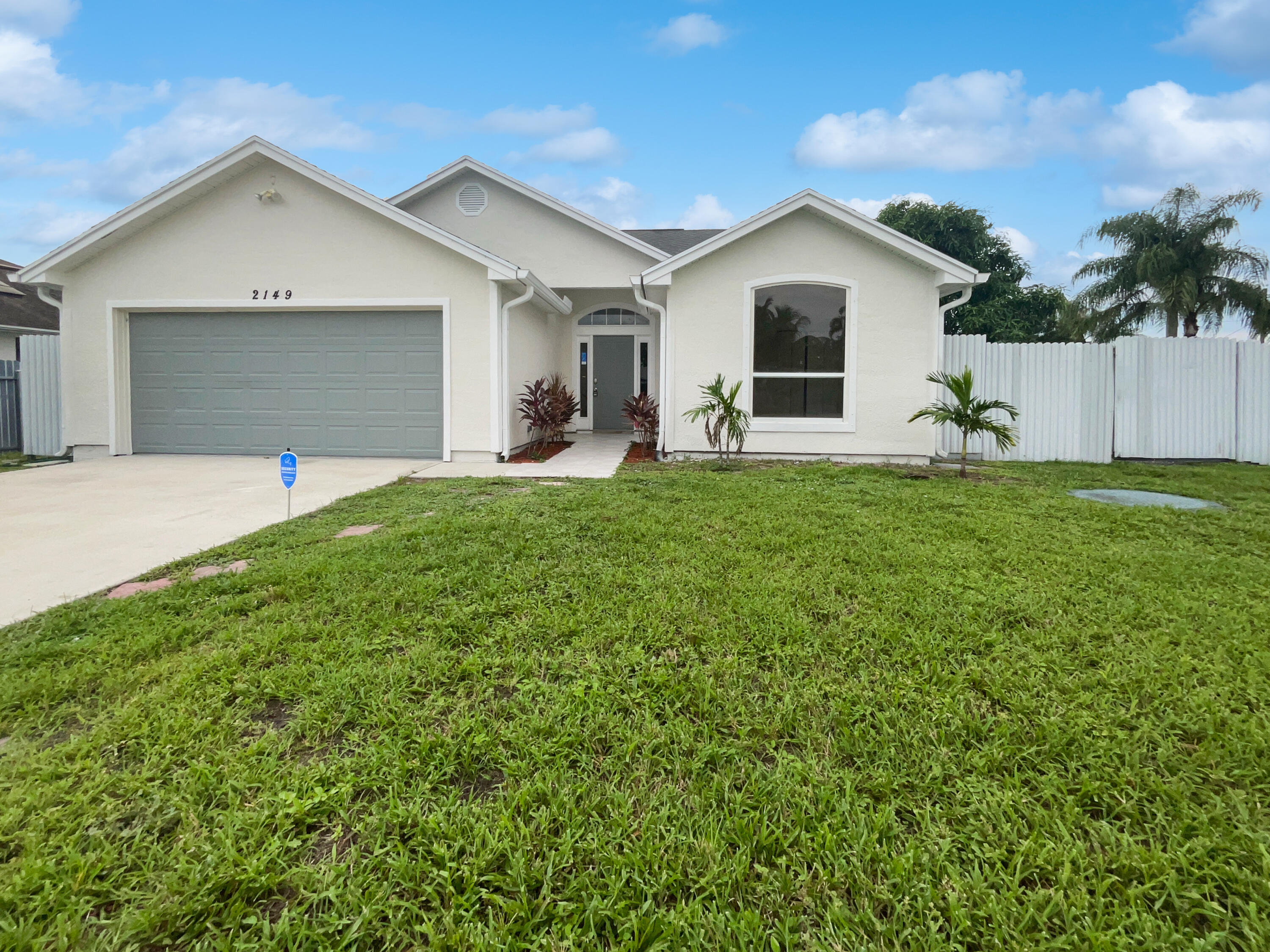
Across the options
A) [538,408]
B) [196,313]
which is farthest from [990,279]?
[196,313]

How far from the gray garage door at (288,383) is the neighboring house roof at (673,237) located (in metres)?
7.41

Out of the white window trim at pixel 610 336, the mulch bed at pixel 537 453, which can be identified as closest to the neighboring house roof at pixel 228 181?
the mulch bed at pixel 537 453

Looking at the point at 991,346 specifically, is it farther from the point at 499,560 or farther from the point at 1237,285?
the point at 1237,285

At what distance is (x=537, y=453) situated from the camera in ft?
37.4

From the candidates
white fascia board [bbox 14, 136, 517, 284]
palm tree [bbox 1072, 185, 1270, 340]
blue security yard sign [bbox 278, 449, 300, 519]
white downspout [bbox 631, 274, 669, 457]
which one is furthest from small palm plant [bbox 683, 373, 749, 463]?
palm tree [bbox 1072, 185, 1270, 340]

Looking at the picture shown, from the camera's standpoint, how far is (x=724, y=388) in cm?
1066

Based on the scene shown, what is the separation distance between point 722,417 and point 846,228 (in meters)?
3.65

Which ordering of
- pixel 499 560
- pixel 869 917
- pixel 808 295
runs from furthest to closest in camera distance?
pixel 808 295 → pixel 499 560 → pixel 869 917

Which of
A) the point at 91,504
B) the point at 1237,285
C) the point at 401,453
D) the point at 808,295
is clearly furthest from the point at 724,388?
the point at 1237,285

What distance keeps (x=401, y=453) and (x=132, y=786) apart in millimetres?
8861

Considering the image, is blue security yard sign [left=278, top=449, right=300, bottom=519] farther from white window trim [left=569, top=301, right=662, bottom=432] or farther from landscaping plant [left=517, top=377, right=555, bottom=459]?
white window trim [left=569, top=301, right=662, bottom=432]

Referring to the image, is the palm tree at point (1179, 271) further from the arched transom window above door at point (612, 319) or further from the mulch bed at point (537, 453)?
the mulch bed at point (537, 453)

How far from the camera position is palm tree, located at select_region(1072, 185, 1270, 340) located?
65.7ft

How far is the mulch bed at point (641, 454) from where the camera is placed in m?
10.5
